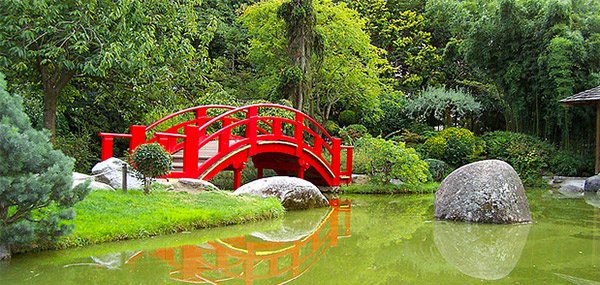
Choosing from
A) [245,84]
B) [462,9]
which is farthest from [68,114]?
[462,9]

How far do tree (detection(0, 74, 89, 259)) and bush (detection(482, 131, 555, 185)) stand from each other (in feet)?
48.5

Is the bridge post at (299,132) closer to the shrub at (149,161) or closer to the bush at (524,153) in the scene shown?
the shrub at (149,161)

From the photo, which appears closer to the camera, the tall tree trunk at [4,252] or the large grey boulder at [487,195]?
the tall tree trunk at [4,252]

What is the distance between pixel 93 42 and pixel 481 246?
23.1 ft

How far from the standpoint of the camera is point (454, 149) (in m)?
18.7

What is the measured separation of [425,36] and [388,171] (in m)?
11.7

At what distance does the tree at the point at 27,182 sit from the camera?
532 centimetres

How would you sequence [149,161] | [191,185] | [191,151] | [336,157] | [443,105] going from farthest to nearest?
[443,105]
[336,157]
[191,151]
[191,185]
[149,161]

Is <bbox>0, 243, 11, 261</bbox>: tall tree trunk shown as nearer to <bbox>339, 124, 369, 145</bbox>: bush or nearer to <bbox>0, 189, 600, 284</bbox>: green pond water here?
<bbox>0, 189, 600, 284</bbox>: green pond water

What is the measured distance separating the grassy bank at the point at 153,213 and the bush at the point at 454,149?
10.0 meters

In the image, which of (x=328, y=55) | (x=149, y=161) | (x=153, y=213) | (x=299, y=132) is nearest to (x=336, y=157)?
(x=299, y=132)

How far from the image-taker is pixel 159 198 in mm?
8406

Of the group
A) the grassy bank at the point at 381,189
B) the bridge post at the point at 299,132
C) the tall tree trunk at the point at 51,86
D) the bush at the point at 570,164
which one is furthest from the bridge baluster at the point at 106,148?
the bush at the point at 570,164

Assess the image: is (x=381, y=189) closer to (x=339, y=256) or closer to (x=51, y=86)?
(x=51, y=86)
